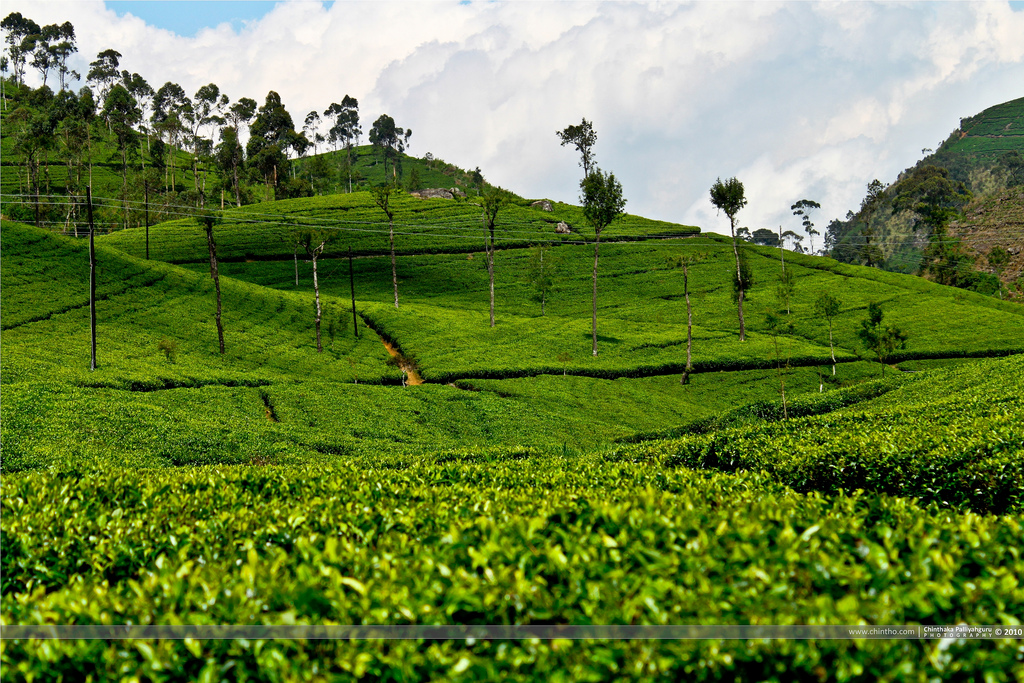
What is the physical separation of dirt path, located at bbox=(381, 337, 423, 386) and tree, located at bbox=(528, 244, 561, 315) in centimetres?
2371

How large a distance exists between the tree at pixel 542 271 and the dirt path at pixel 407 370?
77.8ft

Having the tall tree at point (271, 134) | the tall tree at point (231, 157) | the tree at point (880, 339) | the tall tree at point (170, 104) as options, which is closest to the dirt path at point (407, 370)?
the tree at point (880, 339)

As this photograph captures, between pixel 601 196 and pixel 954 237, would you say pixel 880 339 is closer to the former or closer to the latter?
pixel 601 196

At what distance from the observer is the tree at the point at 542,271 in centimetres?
7544

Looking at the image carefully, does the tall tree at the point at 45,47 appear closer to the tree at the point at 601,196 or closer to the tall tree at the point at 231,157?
the tall tree at the point at 231,157

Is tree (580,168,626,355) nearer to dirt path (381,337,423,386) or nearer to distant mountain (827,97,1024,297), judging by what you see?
dirt path (381,337,423,386)

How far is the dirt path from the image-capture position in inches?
2037

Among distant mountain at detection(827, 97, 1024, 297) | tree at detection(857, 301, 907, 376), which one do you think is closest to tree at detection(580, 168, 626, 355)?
tree at detection(857, 301, 907, 376)

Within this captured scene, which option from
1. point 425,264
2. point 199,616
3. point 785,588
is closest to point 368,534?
point 199,616

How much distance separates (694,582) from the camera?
13.2 ft

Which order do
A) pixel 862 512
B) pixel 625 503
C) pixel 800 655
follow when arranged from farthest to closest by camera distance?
1. pixel 862 512
2. pixel 625 503
3. pixel 800 655

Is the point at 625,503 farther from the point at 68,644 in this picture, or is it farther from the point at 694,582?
the point at 68,644

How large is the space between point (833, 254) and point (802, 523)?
188112mm

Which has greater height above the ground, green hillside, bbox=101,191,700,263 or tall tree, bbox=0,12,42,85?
tall tree, bbox=0,12,42,85
